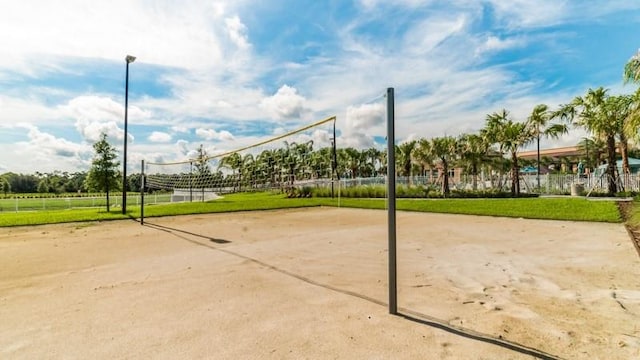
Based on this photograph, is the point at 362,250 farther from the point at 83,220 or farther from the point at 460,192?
the point at 460,192

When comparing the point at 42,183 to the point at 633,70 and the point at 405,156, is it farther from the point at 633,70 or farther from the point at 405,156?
the point at 633,70

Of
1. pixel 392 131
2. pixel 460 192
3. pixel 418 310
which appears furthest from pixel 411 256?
pixel 460 192

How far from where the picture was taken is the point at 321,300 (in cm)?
362

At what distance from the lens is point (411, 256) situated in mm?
5883

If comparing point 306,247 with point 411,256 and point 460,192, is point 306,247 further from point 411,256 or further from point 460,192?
point 460,192

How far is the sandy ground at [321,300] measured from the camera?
258cm

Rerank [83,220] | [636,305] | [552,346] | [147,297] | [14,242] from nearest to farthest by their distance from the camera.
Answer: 1. [552,346]
2. [636,305]
3. [147,297]
4. [14,242]
5. [83,220]

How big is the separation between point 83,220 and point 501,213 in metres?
15.1

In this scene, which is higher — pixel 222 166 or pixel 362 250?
pixel 222 166

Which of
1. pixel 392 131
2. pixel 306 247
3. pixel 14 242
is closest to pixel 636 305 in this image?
pixel 392 131

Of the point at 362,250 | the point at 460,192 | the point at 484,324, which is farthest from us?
the point at 460,192

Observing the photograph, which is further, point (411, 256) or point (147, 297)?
point (411, 256)

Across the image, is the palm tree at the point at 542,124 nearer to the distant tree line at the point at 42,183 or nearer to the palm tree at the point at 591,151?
the palm tree at the point at 591,151

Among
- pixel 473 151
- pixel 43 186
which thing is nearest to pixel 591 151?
pixel 473 151
